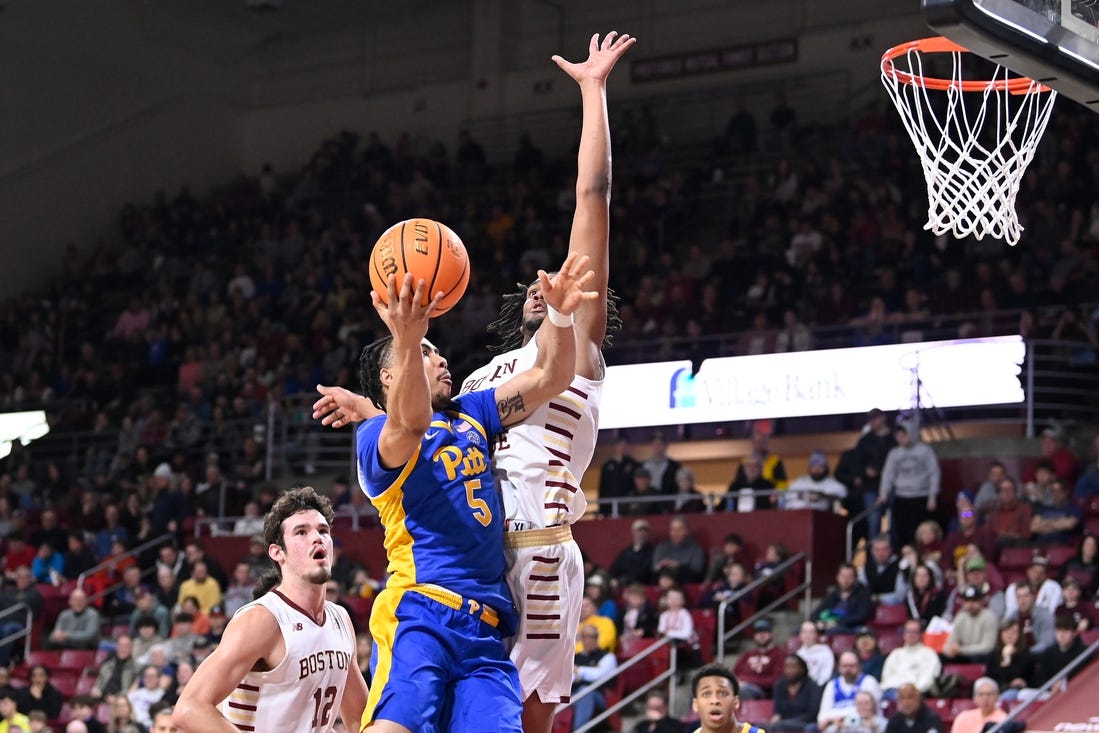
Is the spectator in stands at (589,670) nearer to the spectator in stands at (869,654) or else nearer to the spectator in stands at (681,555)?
the spectator in stands at (681,555)

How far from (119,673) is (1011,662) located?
8.08 m

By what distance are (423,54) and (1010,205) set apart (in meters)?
19.4

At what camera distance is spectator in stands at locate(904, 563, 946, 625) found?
1246 centimetres

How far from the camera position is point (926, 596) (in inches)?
493

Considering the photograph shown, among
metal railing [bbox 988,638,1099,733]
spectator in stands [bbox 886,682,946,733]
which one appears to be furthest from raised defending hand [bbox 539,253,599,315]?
spectator in stands [bbox 886,682,946,733]

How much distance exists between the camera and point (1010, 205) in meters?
7.10

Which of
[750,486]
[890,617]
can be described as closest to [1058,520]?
[890,617]

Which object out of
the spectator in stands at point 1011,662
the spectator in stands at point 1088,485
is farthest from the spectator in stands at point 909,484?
the spectator in stands at point 1011,662

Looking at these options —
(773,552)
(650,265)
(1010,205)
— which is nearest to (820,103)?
(650,265)

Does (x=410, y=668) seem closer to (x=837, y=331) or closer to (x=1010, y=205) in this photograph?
(x=1010, y=205)

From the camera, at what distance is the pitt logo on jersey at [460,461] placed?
5156mm

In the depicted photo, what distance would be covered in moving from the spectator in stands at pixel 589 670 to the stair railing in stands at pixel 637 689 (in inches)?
1.7

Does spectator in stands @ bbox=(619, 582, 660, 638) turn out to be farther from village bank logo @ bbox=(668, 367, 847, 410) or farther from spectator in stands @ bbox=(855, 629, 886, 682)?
village bank logo @ bbox=(668, 367, 847, 410)

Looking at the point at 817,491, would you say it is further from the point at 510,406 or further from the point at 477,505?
the point at 477,505
